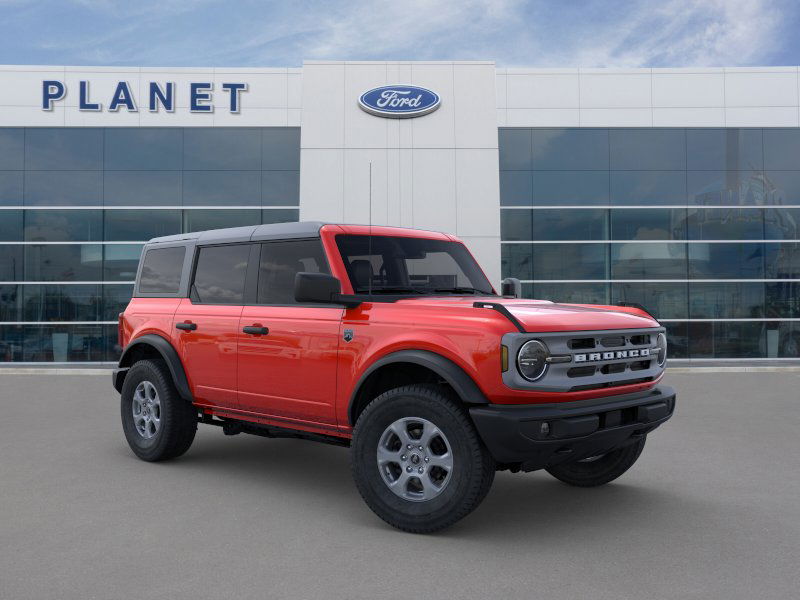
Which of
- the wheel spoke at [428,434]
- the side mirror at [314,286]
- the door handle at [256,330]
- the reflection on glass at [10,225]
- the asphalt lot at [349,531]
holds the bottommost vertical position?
the asphalt lot at [349,531]

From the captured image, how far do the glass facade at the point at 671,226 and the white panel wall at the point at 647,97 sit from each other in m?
0.33

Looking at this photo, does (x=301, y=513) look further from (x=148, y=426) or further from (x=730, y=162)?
(x=730, y=162)

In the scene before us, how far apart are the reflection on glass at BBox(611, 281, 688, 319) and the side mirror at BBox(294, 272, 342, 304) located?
17.7 metres

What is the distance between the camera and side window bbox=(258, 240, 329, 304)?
558 centimetres

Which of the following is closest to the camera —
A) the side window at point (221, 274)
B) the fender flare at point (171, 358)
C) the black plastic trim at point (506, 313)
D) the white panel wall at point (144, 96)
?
the black plastic trim at point (506, 313)

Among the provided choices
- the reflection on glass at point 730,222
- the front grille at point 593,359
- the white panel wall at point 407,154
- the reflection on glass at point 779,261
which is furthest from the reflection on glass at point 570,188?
the front grille at point 593,359

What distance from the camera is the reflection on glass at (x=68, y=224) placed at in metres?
21.0

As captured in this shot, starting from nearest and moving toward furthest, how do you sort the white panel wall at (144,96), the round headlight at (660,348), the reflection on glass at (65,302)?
the round headlight at (660,348) < the white panel wall at (144,96) < the reflection on glass at (65,302)

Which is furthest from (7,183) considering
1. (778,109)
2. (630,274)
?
(778,109)

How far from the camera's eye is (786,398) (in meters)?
12.2

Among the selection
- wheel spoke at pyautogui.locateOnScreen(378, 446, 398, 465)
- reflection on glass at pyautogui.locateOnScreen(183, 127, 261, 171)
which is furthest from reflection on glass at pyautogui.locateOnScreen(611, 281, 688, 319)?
wheel spoke at pyautogui.locateOnScreen(378, 446, 398, 465)

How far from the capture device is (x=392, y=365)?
4.91m

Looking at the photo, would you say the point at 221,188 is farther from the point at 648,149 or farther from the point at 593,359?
the point at 593,359

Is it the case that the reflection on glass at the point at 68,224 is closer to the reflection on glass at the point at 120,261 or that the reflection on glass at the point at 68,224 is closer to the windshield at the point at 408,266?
the reflection on glass at the point at 120,261
